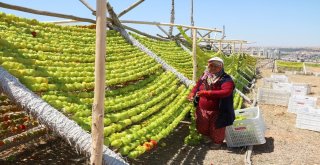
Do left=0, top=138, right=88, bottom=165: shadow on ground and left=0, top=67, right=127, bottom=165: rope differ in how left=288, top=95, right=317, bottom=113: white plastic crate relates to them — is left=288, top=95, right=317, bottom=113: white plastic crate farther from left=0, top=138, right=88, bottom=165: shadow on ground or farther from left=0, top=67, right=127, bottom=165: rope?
left=0, top=67, right=127, bottom=165: rope

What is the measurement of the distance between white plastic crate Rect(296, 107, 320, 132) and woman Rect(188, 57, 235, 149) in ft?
11.7

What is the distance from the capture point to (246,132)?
7312 mm

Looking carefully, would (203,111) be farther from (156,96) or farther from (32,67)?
(32,67)

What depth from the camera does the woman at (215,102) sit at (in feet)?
22.0

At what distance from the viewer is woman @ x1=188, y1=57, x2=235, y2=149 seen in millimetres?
6691

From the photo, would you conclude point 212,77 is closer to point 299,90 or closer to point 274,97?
point 274,97

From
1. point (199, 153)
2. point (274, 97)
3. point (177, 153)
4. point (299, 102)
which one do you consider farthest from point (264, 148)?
point (274, 97)

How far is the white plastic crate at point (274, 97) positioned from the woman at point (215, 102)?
688 cm

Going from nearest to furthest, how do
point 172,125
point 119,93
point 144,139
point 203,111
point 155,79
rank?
point 144,139 < point 119,93 < point 172,125 < point 203,111 < point 155,79

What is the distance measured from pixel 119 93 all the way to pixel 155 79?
194 centimetres

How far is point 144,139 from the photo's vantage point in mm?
5285

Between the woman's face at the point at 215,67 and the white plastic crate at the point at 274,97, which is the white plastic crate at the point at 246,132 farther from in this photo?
the white plastic crate at the point at 274,97

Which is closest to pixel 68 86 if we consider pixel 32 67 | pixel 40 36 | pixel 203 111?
pixel 32 67

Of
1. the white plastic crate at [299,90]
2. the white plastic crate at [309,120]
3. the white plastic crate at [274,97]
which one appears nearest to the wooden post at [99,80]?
the white plastic crate at [309,120]
